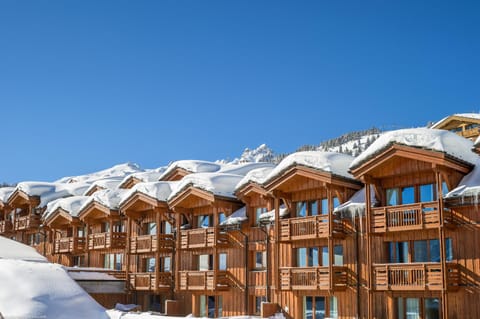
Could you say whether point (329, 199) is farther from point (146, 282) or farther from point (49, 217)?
point (49, 217)

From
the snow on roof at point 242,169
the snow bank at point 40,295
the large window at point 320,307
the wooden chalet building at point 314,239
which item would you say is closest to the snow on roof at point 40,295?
the snow bank at point 40,295

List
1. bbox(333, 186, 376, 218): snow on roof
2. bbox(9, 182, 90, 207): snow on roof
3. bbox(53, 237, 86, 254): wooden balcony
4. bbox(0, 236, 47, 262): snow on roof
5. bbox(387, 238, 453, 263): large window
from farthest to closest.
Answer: bbox(9, 182, 90, 207): snow on roof → bbox(53, 237, 86, 254): wooden balcony → bbox(333, 186, 376, 218): snow on roof → bbox(387, 238, 453, 263): large window → bbox(0, 236, 47, 262): snow on roof

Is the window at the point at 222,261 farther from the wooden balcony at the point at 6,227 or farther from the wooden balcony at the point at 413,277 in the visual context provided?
the wooden balcony at the point at 6,227

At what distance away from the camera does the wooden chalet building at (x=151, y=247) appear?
3588cm

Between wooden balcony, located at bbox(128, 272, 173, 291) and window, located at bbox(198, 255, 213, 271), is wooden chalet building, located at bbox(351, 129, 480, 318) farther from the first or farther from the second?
wooden balcony, located at bbox(128, 272, 173, 291)

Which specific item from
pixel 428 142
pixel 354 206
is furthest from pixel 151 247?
pixel 428 142

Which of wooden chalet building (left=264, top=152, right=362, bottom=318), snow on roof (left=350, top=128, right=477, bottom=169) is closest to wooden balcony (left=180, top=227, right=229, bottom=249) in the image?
wooden chalet building (left=264, top=152, right=362, bottom=318)

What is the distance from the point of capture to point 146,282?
36.8 m

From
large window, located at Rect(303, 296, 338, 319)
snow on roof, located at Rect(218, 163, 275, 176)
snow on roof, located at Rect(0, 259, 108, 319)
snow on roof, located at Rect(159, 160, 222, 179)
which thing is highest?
snow on roof, located at Rect(159, 160, 222, 179)

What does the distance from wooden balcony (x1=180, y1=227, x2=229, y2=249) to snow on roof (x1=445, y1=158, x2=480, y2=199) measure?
41.4 feet

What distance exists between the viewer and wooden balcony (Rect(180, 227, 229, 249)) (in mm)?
32688

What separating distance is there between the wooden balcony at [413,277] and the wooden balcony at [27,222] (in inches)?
1247

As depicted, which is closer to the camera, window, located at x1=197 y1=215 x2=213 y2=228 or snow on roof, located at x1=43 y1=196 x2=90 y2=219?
window, located at x1=197 y1=215 x2=213 y2=228

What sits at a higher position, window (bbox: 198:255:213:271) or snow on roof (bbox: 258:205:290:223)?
snow on roof (bbox: 258:205:290:223)
